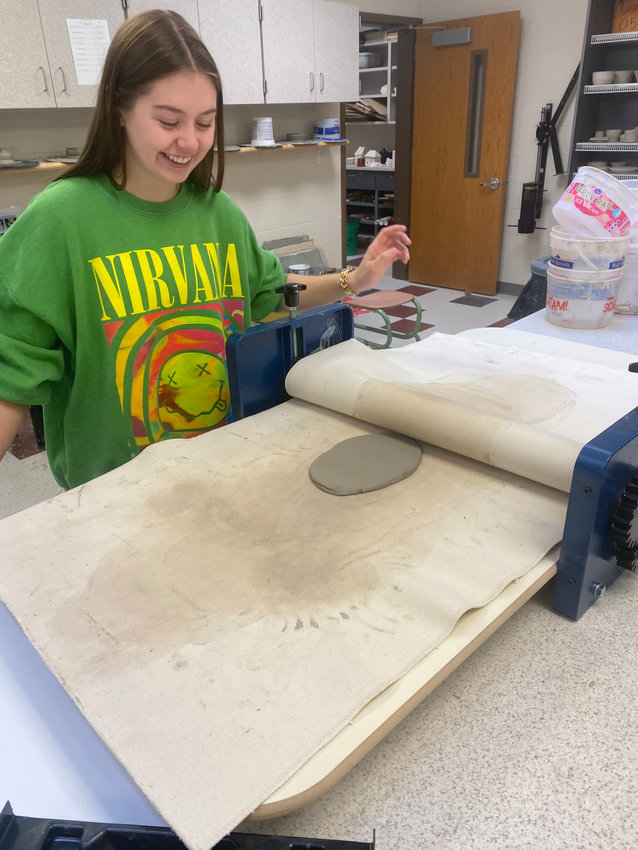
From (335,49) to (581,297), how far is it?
284 centimetres

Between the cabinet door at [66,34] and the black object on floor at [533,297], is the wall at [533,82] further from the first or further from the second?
the cabinet door at [66,34]

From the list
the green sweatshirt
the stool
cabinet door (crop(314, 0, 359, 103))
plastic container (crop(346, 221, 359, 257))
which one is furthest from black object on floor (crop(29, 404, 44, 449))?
plastic container (crop(346, 221, 359, 257))

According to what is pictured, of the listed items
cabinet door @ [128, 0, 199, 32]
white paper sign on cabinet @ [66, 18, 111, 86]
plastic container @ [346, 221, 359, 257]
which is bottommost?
plastic container @ [346, 221, 359, 257]

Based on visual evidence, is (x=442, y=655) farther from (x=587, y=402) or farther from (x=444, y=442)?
(x=587, y=402)

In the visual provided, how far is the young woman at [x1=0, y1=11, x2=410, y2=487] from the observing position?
925mm

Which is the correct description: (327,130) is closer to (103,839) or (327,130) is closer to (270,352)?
(270,352)

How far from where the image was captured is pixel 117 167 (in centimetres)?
104

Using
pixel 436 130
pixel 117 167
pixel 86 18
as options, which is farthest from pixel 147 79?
pixel 436 130

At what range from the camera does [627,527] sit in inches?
28.0

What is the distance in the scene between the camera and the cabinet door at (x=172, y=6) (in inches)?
108

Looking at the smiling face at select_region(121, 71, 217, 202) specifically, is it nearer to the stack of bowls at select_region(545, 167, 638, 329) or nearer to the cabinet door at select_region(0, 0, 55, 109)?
the stack of bowls at select_region(545, 167, 638, 329)

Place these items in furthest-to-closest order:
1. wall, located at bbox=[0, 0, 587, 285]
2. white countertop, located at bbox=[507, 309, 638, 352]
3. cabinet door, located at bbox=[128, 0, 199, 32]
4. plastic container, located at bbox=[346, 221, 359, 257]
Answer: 1. plastic container, located at bbox=[346, 221, 359, 257]
2. wall, located at bbox=[0, 0, 587, 285]
3. cabinet door, located at bbox=[128, 0, 199, 32]
4. white countertop, located at bbox=[507, 309, 638, 352]

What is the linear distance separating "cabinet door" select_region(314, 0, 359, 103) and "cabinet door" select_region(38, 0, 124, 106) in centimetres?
133

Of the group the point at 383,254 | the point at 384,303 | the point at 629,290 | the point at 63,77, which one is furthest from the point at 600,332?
the point at 63,77
